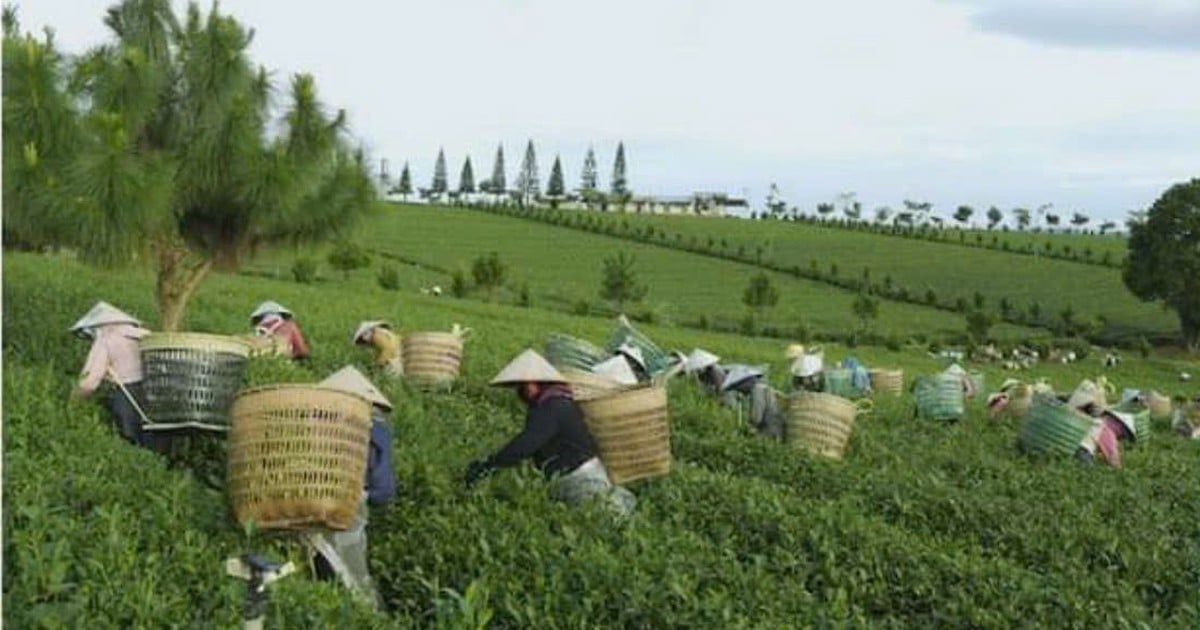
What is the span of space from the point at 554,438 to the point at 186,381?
2146 mm

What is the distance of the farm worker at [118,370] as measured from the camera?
8.51 meters

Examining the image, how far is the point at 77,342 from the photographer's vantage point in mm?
11422

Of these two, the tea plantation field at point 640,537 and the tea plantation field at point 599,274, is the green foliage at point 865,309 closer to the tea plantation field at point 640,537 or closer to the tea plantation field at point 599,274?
the tea plantation field at point 599,274

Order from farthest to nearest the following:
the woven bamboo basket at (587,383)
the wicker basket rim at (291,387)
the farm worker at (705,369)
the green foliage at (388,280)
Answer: the green foliage at (388,280), the farm worker at (705,369), the woven bamboo basket at (587,383), the wicker basket rim at (291,387)

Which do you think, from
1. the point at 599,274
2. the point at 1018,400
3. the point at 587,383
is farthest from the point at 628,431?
the point at 599,274

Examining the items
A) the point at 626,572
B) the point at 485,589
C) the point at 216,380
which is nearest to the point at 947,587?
the point at 626,572

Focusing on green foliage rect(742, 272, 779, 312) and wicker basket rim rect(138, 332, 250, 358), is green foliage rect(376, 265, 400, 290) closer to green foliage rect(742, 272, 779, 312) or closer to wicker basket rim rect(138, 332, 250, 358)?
green foliage rect(742, 272, 779, 312)

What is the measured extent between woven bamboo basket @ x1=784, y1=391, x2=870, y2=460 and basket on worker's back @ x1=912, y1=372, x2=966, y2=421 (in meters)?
4.02

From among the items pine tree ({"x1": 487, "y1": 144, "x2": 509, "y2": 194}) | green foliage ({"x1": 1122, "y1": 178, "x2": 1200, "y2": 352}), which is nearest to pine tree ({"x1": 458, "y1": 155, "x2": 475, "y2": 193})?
pine tree ({"x1": 487, "y1": 144, "x2": 509, "y2": 194})

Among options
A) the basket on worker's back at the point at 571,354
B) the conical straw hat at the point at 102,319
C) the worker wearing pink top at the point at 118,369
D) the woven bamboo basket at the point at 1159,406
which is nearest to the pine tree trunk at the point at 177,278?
the basket on worker's back at the point at 571,354

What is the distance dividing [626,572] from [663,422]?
237 centimetres

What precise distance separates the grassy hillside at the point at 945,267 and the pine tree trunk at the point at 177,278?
134ft

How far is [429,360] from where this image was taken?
13.2 metres

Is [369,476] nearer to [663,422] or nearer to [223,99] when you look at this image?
[663,422]
